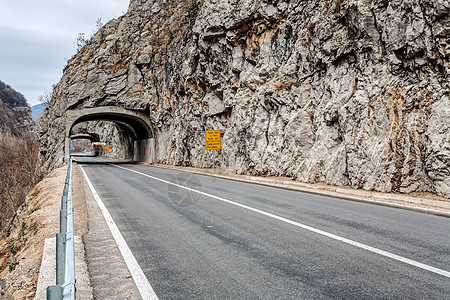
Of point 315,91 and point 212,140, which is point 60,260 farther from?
point 212,140

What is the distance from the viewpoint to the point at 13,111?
10888cm

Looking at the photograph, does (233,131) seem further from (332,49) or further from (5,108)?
(5,108)

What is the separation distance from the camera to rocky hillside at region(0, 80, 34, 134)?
100 m

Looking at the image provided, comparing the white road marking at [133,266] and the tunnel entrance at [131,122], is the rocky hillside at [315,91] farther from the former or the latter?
the white road marking at [133,266]

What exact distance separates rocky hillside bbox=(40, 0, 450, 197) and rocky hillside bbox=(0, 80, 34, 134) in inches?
3274

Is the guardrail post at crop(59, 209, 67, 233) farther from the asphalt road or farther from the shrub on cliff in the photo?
the shrub on cliff

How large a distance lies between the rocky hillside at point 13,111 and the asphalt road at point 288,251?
111 metres

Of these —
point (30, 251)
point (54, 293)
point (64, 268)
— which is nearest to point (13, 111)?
point (30, 251)

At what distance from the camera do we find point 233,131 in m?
22.1

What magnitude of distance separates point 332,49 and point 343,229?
11.2 m

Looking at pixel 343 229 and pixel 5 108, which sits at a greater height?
pixel 5 108

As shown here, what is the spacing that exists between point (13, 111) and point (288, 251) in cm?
13027

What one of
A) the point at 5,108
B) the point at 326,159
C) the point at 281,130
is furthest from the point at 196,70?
the point at 5,108

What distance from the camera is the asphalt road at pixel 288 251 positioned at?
3486 mm
